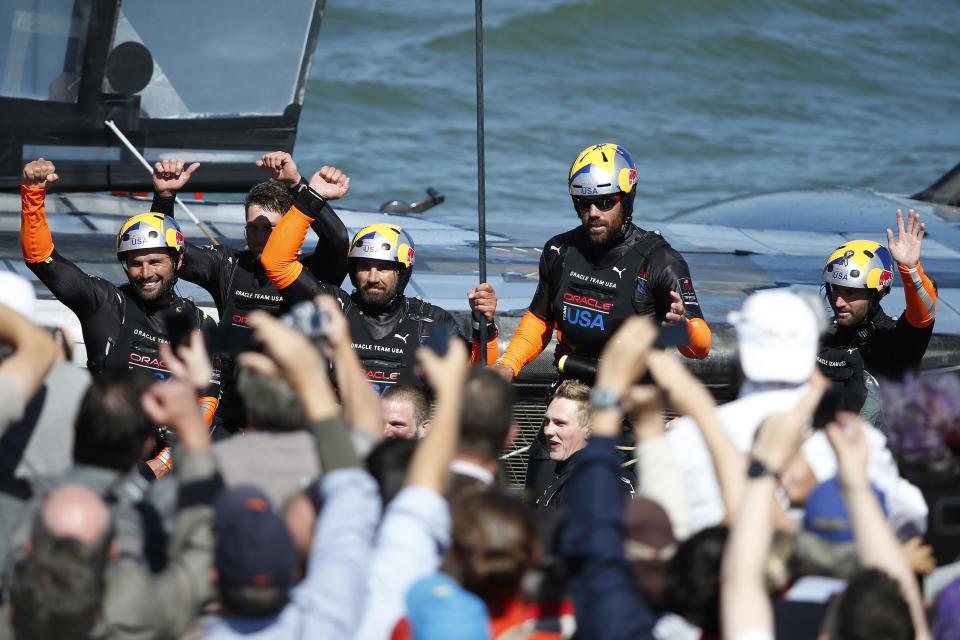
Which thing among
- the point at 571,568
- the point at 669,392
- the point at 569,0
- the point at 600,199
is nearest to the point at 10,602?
the point at 571,568

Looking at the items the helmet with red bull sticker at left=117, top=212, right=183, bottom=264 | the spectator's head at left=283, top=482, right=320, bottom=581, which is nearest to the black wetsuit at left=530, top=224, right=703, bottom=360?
the helmet with red bull sticker at left=117, top=212, right=183, bottom=264

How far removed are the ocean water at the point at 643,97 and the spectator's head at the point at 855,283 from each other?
518 inches

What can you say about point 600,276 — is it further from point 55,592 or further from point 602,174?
point 55,592

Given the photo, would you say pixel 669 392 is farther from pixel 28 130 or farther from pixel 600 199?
pixel 28 130

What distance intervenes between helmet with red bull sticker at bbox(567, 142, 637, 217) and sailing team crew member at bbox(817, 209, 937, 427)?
→ 1.06 metres

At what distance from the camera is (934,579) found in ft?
12.6

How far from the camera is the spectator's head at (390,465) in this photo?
3965 millimetres

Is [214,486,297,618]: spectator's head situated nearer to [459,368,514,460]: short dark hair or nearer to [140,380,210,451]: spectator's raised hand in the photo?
[140,380,210,451]: spectator's raised hand

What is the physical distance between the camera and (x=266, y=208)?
7.15 metres

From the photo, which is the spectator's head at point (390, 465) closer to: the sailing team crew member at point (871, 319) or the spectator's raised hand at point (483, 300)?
the spectator's raised hand at point (483, 300)

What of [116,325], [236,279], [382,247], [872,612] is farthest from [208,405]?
[872,612]

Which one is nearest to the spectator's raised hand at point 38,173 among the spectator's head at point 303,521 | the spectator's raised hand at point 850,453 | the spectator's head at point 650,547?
the spectator's head at point 303,521

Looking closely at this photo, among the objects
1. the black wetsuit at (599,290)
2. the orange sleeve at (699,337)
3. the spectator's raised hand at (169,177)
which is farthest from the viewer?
the spectator's raised hand at (169,177)

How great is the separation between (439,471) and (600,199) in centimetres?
326
